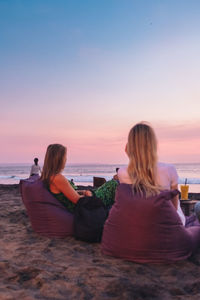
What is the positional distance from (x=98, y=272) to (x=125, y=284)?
0.34 metres

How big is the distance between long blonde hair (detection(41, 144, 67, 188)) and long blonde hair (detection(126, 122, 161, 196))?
1.30 m

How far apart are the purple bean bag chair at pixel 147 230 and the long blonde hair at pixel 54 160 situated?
1152mm

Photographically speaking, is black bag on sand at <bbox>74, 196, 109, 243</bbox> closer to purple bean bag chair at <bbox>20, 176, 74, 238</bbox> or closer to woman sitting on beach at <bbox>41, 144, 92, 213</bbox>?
woman sitting on beach at <bbox>41, 144, 92, 213</bbox>

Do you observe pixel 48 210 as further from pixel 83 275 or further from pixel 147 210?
pixel 147 210

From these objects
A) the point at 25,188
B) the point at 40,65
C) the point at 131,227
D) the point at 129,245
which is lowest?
the point at 129,245

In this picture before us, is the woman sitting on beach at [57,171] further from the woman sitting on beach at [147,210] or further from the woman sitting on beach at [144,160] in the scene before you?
the woman sitting on beach at [144,160]

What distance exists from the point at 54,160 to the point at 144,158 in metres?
1.48

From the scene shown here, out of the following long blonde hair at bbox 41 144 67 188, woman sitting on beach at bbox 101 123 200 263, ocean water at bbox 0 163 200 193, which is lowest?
ocean water at bbox 0 163 200 193

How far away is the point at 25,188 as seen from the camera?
4.18m

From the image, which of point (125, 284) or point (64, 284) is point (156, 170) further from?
point (64, 284)

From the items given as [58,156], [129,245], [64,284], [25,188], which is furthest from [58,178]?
[64,284]

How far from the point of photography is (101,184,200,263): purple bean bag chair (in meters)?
2.79

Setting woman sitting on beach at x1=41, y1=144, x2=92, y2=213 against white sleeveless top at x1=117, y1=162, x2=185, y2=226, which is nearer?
white sleeveless top at x1=117, y1=162, x2=185, y2=226

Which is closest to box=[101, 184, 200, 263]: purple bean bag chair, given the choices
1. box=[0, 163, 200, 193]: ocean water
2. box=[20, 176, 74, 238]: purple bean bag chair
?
box=[20, 176, 74, 238]: purple bean bag chair
